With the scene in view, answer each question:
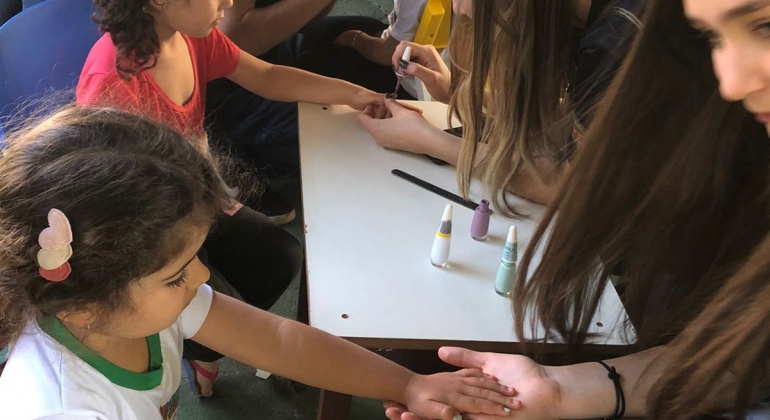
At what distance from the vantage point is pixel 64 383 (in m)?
0.81

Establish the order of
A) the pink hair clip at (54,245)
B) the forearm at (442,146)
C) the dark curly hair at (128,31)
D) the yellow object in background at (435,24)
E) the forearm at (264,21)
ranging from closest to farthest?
the pink hair clip at (54,245), the dark curly hair at (128,31), the forearm at (442,146), the forearm at (264,21), the yellow object in background at (435,24)

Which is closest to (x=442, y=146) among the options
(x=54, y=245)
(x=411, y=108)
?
(x=411, y=108)

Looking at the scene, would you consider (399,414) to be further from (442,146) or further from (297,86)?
(297,86)

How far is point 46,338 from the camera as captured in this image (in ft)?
2.72

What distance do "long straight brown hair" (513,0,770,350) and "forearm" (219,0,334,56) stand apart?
1.01 metres

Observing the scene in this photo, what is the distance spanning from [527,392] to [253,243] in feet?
2.30

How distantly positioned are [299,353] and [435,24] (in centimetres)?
119

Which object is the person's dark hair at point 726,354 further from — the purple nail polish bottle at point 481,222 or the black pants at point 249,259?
the black pants at point 249,259

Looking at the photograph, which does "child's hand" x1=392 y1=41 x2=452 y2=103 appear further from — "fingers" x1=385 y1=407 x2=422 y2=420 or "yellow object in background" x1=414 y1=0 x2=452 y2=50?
"fingers" x1=385 y1=407 x2=422 y2=420

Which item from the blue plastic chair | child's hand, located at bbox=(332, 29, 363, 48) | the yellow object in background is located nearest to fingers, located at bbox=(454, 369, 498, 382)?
the blue plastic chair

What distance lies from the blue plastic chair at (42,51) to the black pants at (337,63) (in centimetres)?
82

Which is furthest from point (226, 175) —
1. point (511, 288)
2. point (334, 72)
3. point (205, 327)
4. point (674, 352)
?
point (334, 72)

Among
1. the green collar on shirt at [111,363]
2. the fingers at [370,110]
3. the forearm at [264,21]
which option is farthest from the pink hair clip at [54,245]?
the forearm at [264,21]

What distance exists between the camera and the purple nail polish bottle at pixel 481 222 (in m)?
1.11
